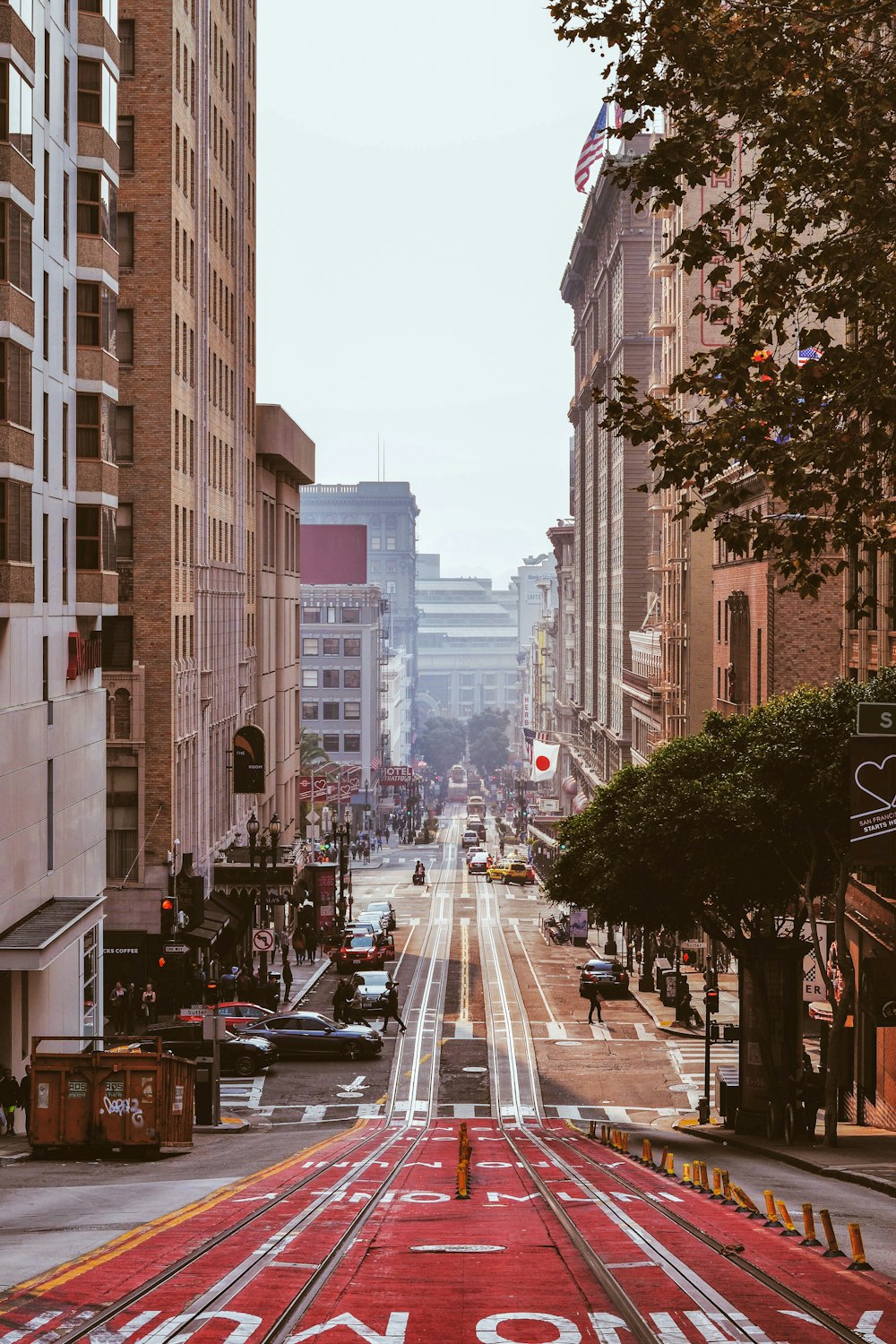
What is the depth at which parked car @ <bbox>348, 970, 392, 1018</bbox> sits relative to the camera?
189 feet

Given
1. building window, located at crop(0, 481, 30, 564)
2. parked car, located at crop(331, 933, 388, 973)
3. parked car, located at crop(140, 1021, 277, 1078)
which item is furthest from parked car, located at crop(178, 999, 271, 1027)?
building window, located at crop(0, 481, 30, 564)

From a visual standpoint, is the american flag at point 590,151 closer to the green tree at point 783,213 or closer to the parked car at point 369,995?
the parked car at point 369,995

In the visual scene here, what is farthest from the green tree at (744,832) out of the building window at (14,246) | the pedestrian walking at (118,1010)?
the building window at (14,246)

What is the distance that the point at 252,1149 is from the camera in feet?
112

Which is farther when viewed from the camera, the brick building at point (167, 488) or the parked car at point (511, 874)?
the parked car at point (511, 874)

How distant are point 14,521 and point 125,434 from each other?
933 inches

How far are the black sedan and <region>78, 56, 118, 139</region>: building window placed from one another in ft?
82.8

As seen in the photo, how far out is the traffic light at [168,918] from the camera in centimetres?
5397

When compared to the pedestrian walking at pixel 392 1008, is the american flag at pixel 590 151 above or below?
above

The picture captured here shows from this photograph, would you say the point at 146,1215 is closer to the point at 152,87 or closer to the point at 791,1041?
the point at 791,1041

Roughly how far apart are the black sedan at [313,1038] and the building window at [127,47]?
3207 centimetres

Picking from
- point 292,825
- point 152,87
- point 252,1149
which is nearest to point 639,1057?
point 252,1149

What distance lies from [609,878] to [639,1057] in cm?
1387

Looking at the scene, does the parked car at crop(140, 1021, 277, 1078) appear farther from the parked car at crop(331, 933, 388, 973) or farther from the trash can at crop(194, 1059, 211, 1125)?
the parked car at crop(331, 933, 388, 973)
